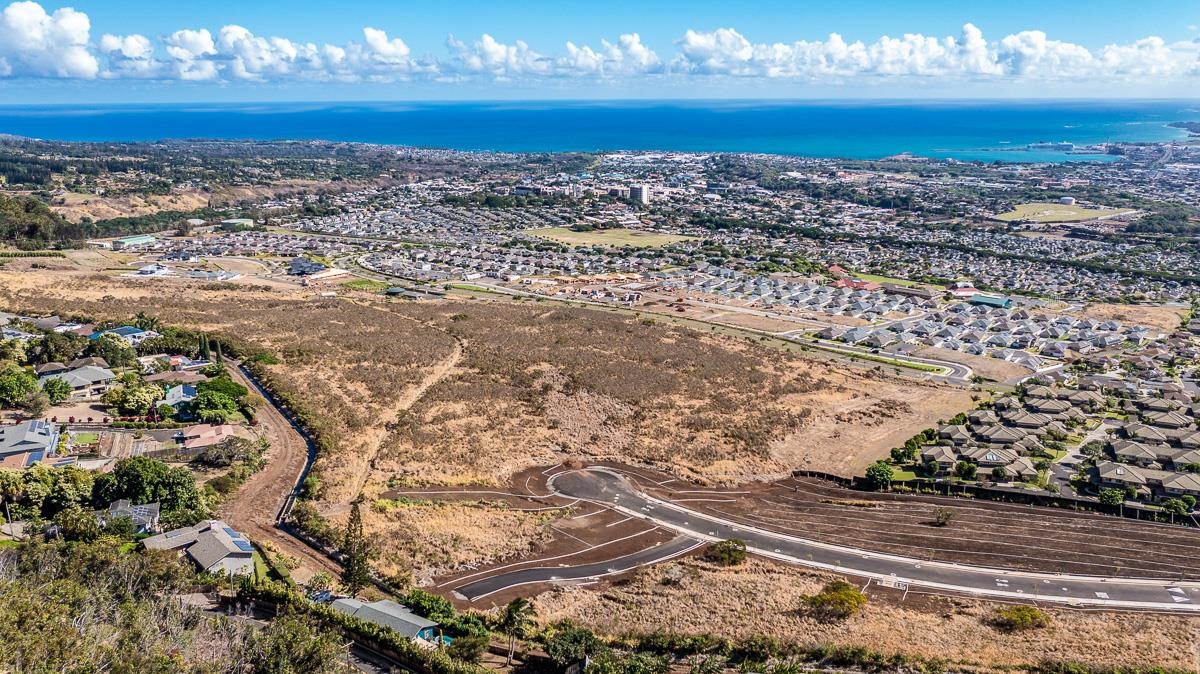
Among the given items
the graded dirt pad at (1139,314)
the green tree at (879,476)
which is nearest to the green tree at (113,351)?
the green tree at (879,476)

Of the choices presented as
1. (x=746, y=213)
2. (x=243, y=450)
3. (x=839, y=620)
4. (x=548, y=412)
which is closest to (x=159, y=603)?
(x=243, y=450)

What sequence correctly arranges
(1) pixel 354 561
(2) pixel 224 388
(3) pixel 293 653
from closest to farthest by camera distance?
(3) pixel 293 653 < (1) pixel 354 561 < (2) pixel 224 388

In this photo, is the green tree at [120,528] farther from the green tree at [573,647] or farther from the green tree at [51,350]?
the green tree at [51,350]

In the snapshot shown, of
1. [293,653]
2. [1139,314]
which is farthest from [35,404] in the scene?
[1139,314]

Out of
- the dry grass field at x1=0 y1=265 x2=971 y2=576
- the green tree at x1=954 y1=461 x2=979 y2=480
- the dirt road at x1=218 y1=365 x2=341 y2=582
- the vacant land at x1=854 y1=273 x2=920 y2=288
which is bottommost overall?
the dirt road at x1=218 y1=365 x2=341 y2=582

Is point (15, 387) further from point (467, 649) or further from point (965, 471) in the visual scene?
point (965, 471)

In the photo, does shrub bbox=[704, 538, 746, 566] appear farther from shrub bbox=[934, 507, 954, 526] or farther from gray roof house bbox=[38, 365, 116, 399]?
gray roof house bbox=[38, 365, 116, 399]

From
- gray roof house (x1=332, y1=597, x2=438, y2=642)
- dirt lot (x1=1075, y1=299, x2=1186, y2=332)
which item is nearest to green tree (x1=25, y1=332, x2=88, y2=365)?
gray roof house (x1=332, y1=597, x2=438, y2=642)
